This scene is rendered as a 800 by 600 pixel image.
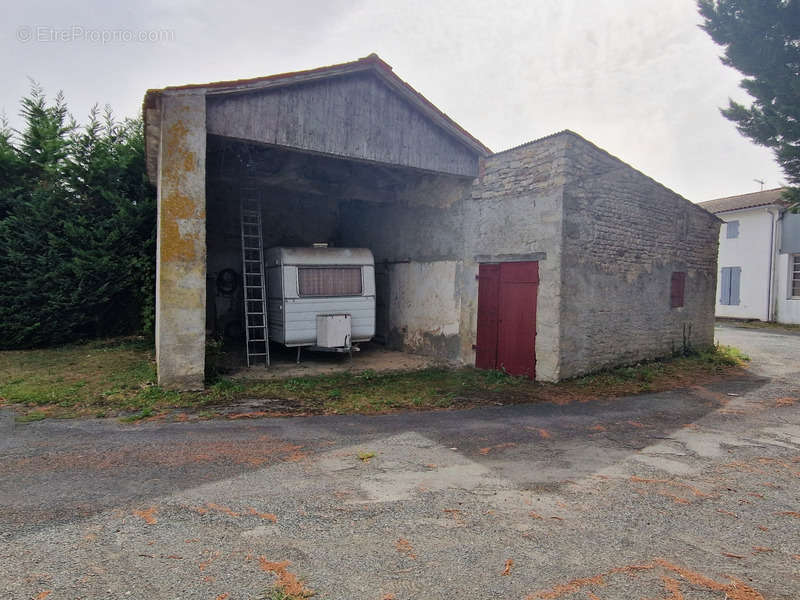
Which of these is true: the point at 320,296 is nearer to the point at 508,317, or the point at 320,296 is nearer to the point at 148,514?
the point at 508,317

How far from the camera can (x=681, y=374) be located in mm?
9891

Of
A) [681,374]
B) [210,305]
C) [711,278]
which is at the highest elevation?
[711,278]

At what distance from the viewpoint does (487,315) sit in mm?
9922

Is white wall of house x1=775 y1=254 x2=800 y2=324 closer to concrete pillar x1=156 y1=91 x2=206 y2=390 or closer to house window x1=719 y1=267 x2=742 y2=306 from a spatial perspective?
house window x1=719 y1=267 x2=742 y2=306

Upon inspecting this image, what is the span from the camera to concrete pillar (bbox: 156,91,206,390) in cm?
729

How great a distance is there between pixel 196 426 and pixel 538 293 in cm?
611

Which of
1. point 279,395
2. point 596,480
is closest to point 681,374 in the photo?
point 596,480

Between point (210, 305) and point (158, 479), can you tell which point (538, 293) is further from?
point (210, 305)

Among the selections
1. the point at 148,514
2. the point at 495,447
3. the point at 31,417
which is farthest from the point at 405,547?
the point at 31,417

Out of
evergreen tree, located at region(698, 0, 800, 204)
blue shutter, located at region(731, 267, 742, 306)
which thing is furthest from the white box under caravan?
blue shutter, located at region(731, 267, 742, 306)

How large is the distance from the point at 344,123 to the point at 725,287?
2142 centimetres

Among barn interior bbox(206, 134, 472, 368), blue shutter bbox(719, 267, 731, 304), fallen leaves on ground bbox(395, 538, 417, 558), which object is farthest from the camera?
blue shutter bbox(719, 267, 731, 304)

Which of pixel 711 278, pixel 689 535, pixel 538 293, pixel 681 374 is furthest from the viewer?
pixel 711 278

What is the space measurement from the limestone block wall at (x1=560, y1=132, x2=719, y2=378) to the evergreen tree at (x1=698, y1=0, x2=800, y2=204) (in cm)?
335
